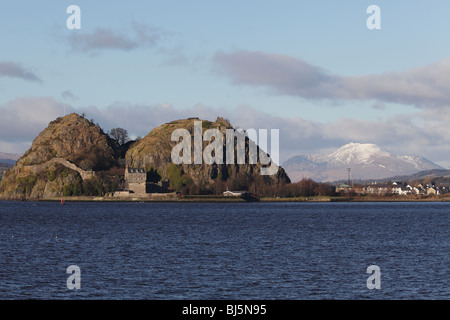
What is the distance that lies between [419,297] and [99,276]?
82.2 ft

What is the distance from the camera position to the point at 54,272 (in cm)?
5209

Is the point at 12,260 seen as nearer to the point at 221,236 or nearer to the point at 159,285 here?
the point at 159,285

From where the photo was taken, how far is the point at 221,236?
89812 mm

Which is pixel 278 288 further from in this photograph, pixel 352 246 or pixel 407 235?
pixel 407 235

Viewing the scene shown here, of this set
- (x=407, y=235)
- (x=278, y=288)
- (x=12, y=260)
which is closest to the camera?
(x=278, y=288)

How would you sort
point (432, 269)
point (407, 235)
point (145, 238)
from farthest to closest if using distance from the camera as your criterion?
point (407, 235)
point (145, 238)
point (432, 269)

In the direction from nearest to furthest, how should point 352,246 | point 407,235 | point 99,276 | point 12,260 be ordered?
point 99,276 < point 12,260 < point 352,246 < point 407,235

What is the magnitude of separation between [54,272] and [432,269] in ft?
109

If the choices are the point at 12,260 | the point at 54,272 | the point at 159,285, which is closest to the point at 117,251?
the point at 12,260

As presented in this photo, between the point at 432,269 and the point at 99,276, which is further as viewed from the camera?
the point at 432,269
